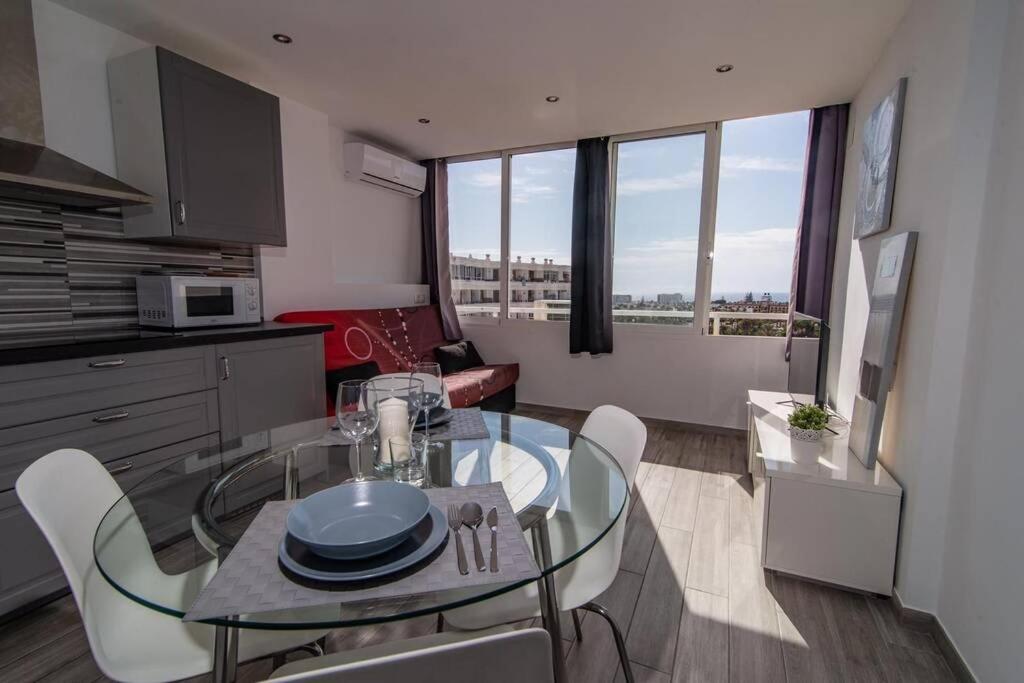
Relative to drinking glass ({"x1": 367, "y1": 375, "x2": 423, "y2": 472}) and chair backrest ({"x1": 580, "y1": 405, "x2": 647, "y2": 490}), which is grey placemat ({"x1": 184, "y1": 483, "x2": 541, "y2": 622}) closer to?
drinking glass ({"x1": 367, "y1": 375, "x2": 423, "y2": 472})

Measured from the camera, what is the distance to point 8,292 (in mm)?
1956

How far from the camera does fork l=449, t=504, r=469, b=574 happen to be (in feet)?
2.58

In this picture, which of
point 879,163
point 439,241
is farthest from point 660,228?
point 439,241

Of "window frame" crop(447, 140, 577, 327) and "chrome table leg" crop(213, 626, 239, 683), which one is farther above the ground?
"window frame" crop(447, 140, 577, 327)

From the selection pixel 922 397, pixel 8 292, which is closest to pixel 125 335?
pixel 8 292

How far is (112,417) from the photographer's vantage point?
184 centimetres

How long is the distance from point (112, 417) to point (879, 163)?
3.58m

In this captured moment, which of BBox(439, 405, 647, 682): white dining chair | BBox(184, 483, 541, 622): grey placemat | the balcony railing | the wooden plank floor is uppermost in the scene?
the balcony railing

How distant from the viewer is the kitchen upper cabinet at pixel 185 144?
2.18m

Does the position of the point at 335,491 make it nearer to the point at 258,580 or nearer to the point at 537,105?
the point at 258,580

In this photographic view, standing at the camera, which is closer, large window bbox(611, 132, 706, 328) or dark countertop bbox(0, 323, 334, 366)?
dark countertop bbox(0, 323, 334, 366)

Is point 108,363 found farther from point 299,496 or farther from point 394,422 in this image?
point 394,422

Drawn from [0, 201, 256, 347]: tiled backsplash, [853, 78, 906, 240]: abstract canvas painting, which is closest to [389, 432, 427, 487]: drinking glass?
[0, 201, 256, 347]: tiled backsplash

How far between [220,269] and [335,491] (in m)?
2.51
